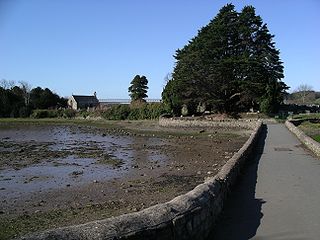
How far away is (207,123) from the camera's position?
165ft

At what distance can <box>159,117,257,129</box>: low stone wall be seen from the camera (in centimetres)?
4684

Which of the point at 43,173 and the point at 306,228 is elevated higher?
the point at 306,228

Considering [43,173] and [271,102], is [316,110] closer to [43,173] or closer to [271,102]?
[271,102]

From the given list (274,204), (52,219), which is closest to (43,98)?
(52,219)

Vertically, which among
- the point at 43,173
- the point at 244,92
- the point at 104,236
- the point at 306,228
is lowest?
the point at 43,173

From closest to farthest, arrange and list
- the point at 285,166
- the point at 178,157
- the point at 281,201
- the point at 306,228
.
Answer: the point at 306,228, the point at 281,201, the point at 285,166, the point at 178,157

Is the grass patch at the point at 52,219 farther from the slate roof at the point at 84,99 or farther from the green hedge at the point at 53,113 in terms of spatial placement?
the slate roof at the point at 84,99

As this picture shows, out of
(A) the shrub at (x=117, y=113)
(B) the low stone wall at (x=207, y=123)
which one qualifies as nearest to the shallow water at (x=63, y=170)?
(B) the low stone wall at (x=207, y=123)

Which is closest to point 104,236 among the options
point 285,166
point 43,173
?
point 285,166

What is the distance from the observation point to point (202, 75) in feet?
181

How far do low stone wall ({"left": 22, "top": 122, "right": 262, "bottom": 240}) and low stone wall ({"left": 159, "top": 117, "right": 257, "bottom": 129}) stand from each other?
38.7 metres

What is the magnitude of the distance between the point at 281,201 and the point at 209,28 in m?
56.2

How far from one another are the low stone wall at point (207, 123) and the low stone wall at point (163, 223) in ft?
127

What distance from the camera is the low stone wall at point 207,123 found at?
46.8 meters
